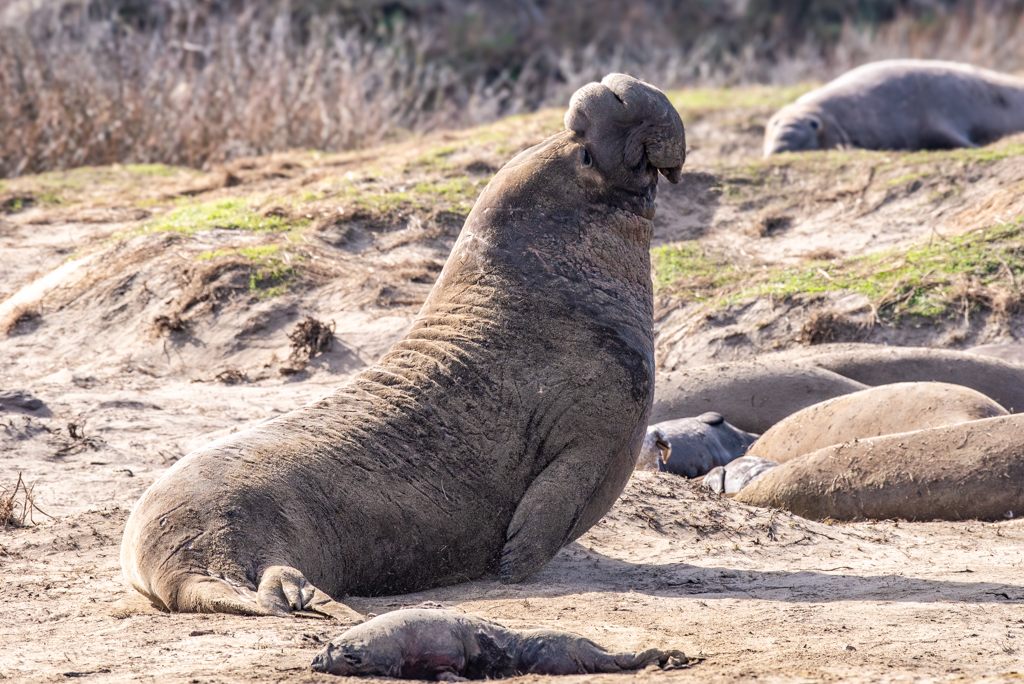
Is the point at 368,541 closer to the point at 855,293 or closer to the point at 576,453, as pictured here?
the point at 576,453

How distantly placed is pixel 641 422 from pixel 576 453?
0.34 meters

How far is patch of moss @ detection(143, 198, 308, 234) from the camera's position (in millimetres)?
12297

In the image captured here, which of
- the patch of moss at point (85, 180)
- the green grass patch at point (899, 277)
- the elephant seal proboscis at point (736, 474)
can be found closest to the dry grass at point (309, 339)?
the green grass patch at point (899, 277)

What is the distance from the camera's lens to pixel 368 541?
18.4 ft

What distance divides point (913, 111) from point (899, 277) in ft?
18.0

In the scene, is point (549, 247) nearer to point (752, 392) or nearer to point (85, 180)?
point (752, 392)

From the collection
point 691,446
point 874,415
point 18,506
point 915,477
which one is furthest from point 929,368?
point 18,506

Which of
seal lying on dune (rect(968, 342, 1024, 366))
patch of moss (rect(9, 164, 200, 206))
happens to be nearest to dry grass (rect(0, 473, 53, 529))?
seal lying on dune (rect(968, 342, 1024, 366))

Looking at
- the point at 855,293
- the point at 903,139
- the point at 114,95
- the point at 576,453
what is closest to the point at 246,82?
the point at 114,95

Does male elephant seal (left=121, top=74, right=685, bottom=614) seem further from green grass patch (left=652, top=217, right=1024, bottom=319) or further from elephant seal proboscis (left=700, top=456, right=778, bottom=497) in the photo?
green grass patch (left=652, top=217, right=1024, bottom=319)

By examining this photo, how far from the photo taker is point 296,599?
4879 millimetres

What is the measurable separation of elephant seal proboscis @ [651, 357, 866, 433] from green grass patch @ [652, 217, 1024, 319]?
134 cm

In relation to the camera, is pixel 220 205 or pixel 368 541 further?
pixel 220 205

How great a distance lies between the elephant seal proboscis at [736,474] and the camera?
824 centimetres
